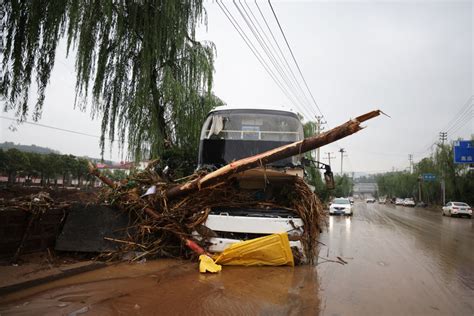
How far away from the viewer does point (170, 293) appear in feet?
14.1

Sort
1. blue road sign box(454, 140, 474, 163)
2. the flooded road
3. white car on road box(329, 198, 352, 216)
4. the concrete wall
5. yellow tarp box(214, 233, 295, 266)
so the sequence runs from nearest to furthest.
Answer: the flooded road
the concrete wall
yellow tarp box(214, 233, 295, 266)
white car on road box(329, 198, 352, 216)
blue road sign box(454, 140, 474, 163)

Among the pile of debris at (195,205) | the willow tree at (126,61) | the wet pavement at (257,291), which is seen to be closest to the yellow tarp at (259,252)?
the wet pavement at (257,291)

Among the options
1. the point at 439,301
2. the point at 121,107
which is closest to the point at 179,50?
the point at 121,107

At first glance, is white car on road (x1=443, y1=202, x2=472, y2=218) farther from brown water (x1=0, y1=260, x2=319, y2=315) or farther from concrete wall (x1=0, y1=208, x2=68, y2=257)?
concrete wall (x1=0, y1=208, x2=68, y2=257)

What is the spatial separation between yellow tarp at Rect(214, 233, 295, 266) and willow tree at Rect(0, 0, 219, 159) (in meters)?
5.47

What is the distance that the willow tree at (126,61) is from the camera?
678cm

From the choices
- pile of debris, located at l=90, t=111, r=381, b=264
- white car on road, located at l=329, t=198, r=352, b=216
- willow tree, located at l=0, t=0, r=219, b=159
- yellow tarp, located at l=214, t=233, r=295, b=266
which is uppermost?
willow tree, located at l=0, t=0, r=219, b=159

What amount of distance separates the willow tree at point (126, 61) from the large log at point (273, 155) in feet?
13.3

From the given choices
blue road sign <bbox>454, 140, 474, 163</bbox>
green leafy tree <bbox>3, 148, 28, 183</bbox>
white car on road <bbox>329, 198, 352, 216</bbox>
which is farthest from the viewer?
blue road sign <bbox>454, 140, 474, 163</bbox>

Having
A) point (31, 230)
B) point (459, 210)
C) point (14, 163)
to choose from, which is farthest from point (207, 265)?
point (459, 210)

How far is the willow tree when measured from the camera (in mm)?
6781

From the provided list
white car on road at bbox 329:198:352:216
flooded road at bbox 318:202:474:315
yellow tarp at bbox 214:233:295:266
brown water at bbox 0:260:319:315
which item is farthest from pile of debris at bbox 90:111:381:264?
white car on road at bbox 329:198:352:216

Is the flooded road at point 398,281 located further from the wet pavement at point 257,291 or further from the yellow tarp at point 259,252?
the yellow tarp at point 259,252

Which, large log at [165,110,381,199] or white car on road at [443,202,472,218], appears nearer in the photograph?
large log at [165,110,381,199]
